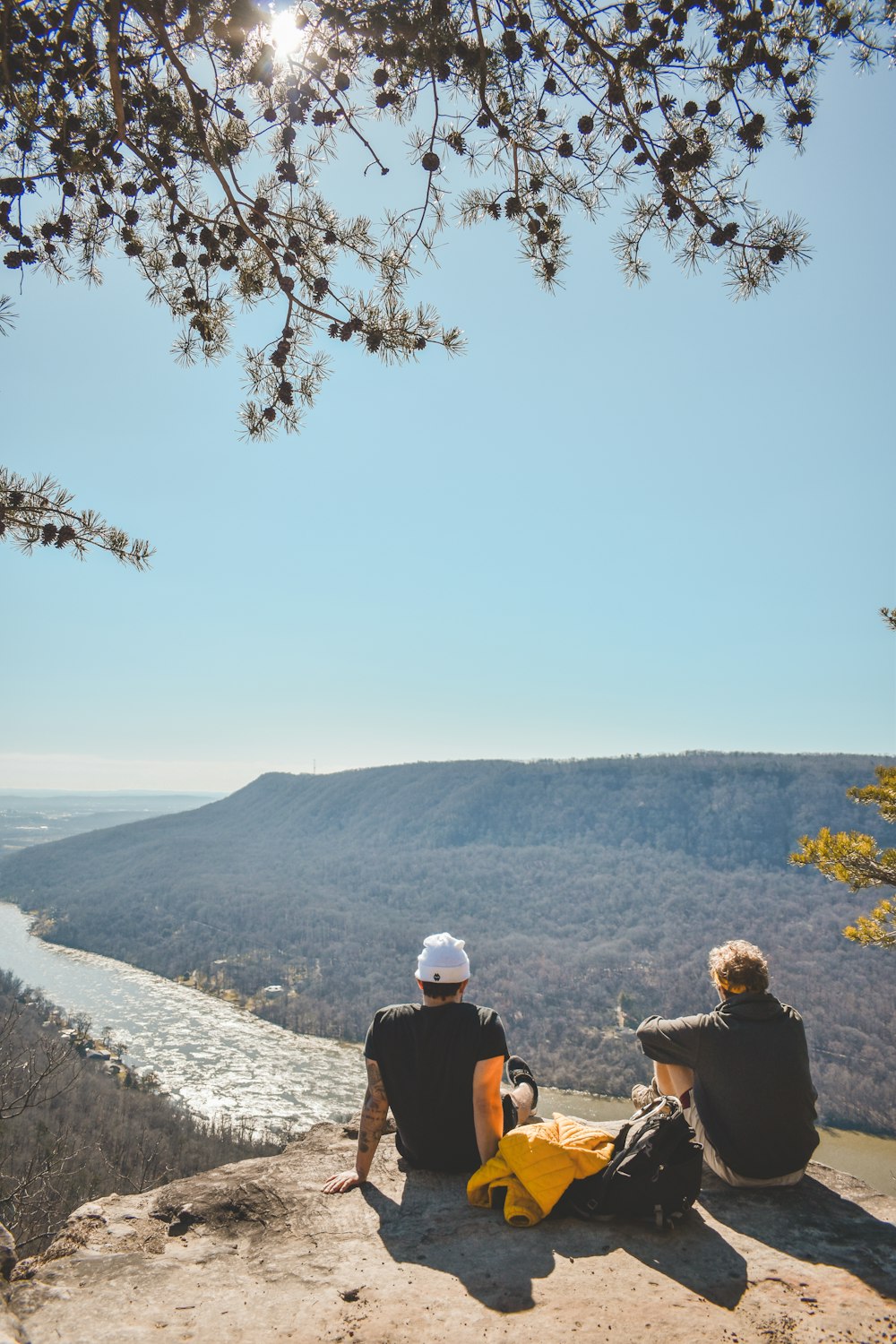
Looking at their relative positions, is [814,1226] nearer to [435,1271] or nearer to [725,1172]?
[725,1172]

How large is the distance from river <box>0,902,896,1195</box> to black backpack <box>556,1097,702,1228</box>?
4160cm

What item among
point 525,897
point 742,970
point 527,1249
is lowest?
point 525,897

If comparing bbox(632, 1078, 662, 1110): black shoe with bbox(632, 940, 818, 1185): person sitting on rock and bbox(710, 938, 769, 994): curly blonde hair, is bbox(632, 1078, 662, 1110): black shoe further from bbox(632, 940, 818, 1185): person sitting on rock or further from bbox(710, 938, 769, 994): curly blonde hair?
bbox(710, 938, 769, 994): curly blonde hair

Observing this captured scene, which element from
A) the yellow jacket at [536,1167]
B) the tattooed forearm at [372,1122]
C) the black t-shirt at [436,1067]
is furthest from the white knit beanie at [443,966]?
the yellow jacket at [536,1167]

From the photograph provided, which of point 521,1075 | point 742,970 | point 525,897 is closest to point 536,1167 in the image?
point 521,1075

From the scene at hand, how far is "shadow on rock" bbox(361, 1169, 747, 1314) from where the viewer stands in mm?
1964

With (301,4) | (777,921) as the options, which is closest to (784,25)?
(301,4)

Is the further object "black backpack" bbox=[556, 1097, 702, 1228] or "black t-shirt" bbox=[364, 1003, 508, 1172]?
"black t-shirt" bbox=[364, 1003, 508, 1172]

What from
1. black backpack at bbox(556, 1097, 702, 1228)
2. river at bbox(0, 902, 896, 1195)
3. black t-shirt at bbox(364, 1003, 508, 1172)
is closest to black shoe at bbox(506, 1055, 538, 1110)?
black t-shirt at bbox(364, 1003, 508, 1172)

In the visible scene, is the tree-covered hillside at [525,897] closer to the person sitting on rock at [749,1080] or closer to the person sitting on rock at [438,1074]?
the person sitting on rock at [749,1080]

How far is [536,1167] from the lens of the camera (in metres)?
2.35

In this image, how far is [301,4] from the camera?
2672 mm

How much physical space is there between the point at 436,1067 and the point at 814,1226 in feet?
4.70

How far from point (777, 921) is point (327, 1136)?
354 feet
